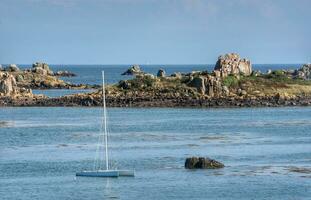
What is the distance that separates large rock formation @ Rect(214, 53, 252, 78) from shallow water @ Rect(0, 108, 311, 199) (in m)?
31.6

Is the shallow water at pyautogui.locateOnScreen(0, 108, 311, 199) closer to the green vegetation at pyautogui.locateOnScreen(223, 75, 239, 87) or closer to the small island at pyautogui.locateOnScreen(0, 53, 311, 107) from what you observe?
the small island at pyautogui.locateOnScreen(0, 53, 311, 107)

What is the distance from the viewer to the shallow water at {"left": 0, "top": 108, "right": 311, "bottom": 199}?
66375 millimetres

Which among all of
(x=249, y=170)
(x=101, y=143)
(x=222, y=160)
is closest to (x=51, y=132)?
(x=101, y=143)

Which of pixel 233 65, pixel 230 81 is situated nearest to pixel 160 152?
pixel 230 81

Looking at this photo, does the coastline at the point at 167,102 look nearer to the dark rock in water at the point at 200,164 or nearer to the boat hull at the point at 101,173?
the dark rock in water at the point at 200,164

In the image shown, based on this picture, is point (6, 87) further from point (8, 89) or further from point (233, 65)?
point (233, 65)

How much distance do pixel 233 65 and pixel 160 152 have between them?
9043 centimetres

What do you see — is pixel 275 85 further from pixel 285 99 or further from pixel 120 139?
pixel 120 139

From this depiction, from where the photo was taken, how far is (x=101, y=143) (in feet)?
317

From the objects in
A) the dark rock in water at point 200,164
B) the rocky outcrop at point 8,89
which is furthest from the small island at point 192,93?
the dark rock in water at point 200,164

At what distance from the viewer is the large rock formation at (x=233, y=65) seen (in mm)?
174613

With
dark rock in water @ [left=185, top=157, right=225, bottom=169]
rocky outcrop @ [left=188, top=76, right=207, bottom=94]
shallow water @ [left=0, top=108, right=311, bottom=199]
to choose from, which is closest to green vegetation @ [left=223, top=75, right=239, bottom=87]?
rocky outcrop @ [left=188, top=76, right=207, bottom=94]

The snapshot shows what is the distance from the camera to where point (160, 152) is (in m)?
88.2

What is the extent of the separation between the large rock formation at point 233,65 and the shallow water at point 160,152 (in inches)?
1243
